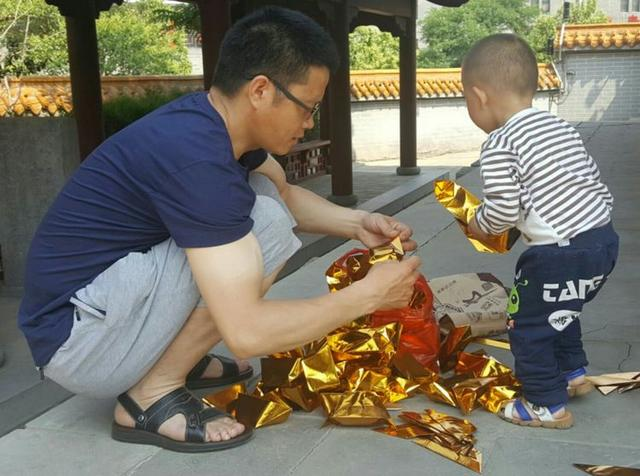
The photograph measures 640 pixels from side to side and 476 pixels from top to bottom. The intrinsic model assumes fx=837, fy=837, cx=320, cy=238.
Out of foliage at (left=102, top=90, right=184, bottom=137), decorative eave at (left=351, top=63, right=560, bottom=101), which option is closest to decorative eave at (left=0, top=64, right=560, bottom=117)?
decorative eave at (left=351, top=63, right=560, bottom=101)

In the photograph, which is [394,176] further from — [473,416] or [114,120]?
[473,416]

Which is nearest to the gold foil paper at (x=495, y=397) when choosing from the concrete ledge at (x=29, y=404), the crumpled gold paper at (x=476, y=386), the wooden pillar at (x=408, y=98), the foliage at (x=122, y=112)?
the crumpled gold paper at (x=476, y=386)

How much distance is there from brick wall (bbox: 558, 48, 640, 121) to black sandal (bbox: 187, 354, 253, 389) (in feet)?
54.2

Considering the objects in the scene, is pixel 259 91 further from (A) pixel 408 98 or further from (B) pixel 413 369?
(A) pixel 408 98

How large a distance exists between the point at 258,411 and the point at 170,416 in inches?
10.4

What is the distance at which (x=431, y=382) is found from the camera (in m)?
2.62

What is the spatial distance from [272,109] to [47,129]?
2.15m

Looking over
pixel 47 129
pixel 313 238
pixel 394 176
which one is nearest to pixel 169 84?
pixel 394 176

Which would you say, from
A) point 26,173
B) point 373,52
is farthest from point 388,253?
point 373,52

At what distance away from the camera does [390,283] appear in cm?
223

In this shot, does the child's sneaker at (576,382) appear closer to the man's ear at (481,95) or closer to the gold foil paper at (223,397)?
the man's ear at (481,95)

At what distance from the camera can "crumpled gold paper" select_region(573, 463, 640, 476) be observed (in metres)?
2.09

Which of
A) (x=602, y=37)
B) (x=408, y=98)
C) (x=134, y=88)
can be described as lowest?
(x=408, y=98)

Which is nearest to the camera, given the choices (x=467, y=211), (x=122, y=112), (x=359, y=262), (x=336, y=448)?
(x=336, y=448)
